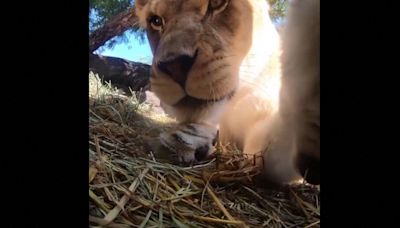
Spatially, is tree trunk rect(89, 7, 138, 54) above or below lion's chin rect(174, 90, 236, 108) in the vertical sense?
above

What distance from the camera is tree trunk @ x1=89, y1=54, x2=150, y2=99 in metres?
1.58

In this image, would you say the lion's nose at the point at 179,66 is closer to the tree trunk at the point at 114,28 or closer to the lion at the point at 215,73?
the lion at the point at 215,73

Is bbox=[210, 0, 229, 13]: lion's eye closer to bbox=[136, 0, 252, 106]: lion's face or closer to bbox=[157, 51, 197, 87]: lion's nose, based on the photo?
bbox=[136, 0, 252, 106]: lion's face

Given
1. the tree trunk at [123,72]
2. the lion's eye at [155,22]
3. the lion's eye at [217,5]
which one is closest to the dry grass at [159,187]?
the tree trunk at [123,72]

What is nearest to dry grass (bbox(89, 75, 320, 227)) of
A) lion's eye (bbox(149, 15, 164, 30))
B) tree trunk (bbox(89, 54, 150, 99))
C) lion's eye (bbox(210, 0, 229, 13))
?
tree trunk (bbox(89, 54, 150, 99))

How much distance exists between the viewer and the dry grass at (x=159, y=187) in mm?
1471

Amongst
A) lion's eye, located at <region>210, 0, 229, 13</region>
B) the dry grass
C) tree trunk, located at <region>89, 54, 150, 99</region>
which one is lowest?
the dry grass

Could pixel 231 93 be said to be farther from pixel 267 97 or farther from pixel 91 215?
pixel 91 215

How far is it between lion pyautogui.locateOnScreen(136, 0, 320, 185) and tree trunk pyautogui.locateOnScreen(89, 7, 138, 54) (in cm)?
2

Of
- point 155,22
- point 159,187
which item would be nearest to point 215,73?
point 155,22

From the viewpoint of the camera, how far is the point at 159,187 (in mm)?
1497

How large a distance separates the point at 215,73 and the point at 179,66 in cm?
9
